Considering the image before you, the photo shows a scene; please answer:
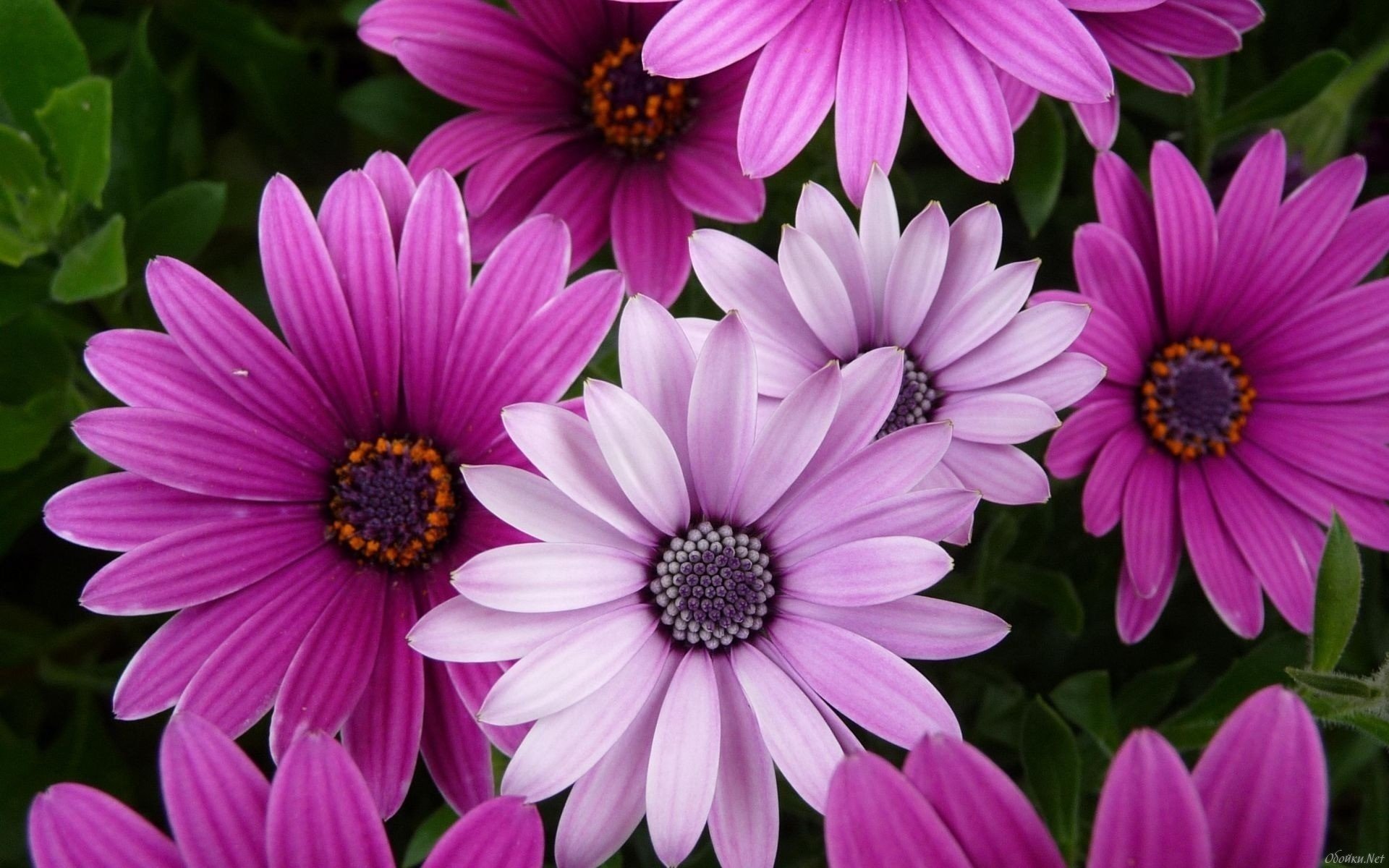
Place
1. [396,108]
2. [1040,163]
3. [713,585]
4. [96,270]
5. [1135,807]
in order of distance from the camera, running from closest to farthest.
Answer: [1135,807]
[713,585]
[96,270]
[1040,163]
[396,108]

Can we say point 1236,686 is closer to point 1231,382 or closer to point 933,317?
point 1231,382

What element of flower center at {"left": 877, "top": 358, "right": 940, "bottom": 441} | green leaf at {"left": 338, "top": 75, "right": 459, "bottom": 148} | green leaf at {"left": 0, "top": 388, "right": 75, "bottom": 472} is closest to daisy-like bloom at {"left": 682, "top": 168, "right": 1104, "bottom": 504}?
flower center at {"left": 877, "top": 358, "right": 940, "bottom": 441}

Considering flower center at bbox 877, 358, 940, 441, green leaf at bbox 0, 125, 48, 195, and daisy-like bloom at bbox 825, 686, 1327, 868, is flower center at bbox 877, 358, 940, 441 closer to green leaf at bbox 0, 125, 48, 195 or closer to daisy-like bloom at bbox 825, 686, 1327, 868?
daisy-like bloom at bbox 825, 686, 1327, 868

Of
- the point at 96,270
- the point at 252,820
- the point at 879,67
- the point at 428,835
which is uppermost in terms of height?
the point at 879,67

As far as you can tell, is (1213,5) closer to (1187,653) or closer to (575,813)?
(1187,653)

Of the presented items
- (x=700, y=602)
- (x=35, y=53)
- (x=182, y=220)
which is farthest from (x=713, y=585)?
(x=35, y=53)

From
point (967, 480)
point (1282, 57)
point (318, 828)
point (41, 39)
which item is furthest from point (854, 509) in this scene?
point (1282, 57)
